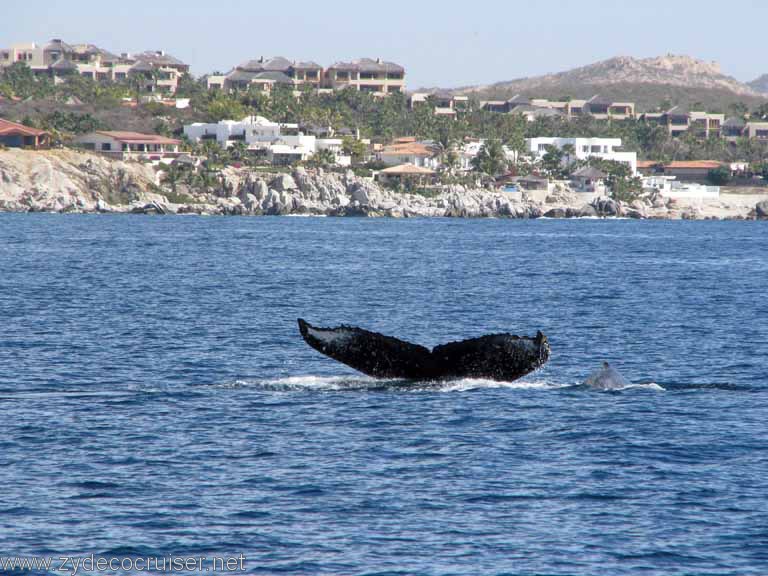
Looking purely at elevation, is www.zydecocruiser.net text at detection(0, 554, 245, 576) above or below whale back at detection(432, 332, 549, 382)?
below

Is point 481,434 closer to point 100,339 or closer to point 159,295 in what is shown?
point 100,339

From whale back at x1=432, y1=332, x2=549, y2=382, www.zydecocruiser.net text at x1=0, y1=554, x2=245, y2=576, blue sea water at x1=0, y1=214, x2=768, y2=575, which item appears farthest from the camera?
whale back at x1=432, y1=332, x2=549, y2=382

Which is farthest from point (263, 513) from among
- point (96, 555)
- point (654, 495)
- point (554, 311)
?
point (554, 311)

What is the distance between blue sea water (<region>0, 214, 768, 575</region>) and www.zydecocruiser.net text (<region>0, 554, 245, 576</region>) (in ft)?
0.83

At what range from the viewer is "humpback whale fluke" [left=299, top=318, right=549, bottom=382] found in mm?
24938

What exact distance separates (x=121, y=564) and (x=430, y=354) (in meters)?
9.77

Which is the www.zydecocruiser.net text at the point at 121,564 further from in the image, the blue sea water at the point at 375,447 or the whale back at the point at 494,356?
the whale back at the point at 494,356

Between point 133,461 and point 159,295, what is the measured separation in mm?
44322

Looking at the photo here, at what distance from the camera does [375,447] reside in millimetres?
26625

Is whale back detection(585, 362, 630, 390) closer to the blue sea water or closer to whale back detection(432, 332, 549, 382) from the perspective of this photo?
the blue sea water

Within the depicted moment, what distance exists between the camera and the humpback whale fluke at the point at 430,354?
24.9 m

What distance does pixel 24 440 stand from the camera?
2711 cm

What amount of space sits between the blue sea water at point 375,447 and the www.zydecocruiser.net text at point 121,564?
252 millimetres

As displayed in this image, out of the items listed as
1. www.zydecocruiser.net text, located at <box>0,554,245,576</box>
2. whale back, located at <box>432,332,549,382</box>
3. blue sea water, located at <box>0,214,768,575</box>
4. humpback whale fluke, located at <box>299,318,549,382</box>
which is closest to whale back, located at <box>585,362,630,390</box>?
blue sea water, located at <box>0,214,768,575</box>
